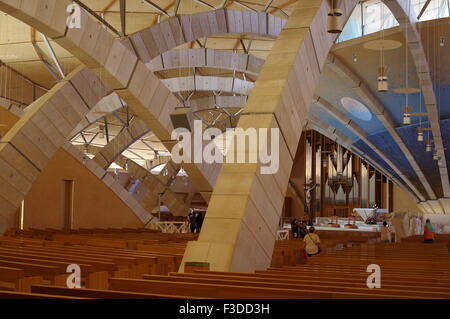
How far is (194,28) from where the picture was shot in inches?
694

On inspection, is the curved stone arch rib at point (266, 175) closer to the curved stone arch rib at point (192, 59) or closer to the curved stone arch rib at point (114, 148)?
the curved stone arch rib at point (192, 59)

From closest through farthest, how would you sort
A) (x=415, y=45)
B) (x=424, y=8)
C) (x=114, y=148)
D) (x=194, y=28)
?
1. (x=194, y=28)
2. (x=415, y=45)
3. (x=424, y=8)
4. (x=114, y=148)

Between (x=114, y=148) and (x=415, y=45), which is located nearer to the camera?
(x=415, y=45)

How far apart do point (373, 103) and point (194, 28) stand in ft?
42.0

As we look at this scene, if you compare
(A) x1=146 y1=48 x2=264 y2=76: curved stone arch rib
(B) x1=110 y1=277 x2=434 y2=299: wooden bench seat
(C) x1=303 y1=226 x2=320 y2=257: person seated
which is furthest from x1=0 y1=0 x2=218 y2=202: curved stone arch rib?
(B) x1=110 y1=277 x2=434 y2=299: wooden bench seat

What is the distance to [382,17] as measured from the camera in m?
21.1

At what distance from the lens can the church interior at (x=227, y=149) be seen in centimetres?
629

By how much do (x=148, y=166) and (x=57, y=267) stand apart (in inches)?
1456

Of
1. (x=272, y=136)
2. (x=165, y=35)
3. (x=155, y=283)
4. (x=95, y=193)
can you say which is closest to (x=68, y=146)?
(x=95, y=193)

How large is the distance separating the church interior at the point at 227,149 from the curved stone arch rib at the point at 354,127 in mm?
110

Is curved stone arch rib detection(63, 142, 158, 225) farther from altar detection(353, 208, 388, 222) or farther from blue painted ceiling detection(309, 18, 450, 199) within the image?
altar detection(353, 208, 388, 222)

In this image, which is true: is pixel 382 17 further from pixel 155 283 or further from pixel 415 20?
pixel 155 283

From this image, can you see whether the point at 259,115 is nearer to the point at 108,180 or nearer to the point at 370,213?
the point at 108,180

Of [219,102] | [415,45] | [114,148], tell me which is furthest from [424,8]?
[114,148]
